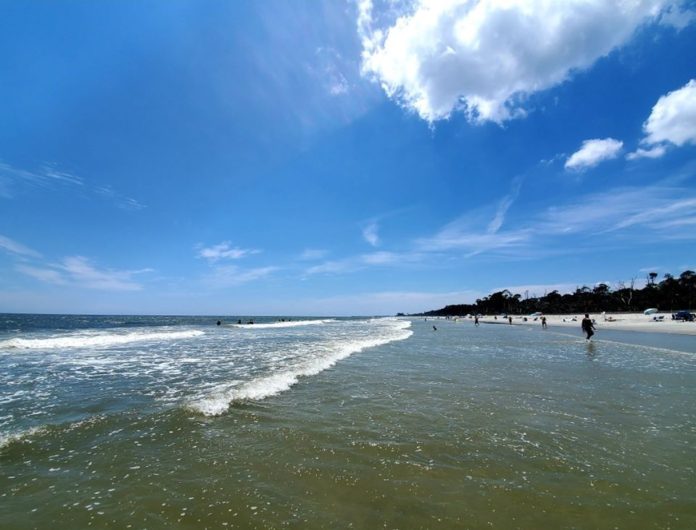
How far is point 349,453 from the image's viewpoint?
6281 mm

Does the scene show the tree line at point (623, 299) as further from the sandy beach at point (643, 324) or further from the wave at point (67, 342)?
the wave at point (67, 342)

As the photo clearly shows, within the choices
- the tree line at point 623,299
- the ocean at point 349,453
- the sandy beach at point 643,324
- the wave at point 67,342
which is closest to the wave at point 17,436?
the ocean at point 349,453

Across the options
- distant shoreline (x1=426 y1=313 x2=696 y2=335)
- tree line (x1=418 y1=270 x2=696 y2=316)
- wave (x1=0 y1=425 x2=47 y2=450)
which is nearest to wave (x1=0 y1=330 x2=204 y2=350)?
wave (x1=0 y1=425 x2=47 y2=450)

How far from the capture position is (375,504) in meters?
4.64

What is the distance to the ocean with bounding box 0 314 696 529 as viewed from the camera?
447 cm

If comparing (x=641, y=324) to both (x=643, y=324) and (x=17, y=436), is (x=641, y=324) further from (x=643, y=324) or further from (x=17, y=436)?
(x=17, y=436)

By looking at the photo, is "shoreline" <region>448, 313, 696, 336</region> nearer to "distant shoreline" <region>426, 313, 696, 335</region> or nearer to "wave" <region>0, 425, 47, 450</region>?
"distant shoreline" <region>426, 313, 696, 335</region>

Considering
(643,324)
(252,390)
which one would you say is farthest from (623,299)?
(252,390)

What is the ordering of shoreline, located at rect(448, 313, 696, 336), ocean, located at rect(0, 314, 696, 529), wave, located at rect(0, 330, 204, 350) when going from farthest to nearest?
shoreline, located at rect(448, 313, 696, 336) < wave, located at rect(0, 330, 204, 350) < ocean, located at rect(0, 314, 696, 529)

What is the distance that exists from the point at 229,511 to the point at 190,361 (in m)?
15.3

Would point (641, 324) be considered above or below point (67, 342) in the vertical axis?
Result: below

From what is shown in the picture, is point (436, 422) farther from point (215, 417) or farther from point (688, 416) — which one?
point (688, 416)

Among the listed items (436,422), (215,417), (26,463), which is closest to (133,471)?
(26,463)

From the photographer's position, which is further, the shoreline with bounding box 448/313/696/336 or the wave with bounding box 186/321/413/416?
the shoreline with bounding box 448/313/696/336
